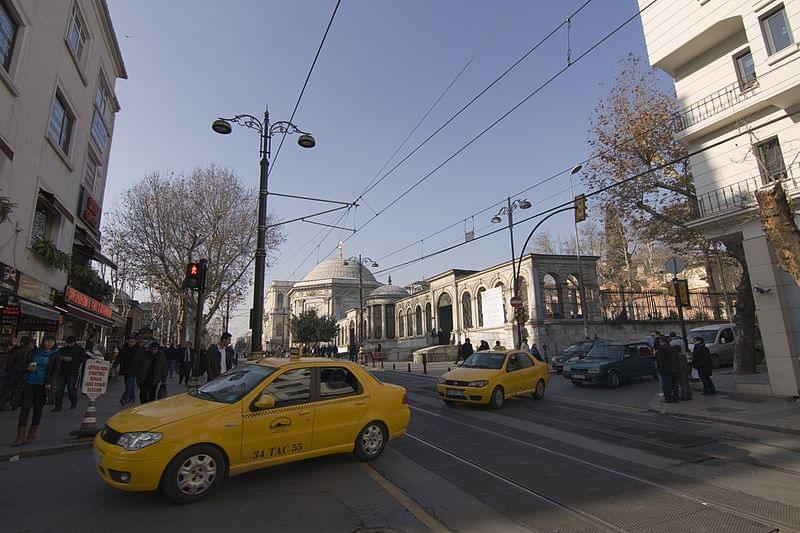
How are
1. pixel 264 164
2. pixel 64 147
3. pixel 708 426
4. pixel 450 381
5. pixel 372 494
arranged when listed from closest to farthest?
pixel 372 494 < pixel 708 426 < pixel 450 381 < pixel 264 164 < pixel 64 147

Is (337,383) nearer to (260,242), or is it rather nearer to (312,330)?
(260,242)

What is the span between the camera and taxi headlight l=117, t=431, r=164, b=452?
176 inches

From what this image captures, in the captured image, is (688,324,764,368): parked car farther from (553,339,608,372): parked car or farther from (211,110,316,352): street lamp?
(211,110,316,352): street lamp

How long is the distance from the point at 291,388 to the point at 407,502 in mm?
2020

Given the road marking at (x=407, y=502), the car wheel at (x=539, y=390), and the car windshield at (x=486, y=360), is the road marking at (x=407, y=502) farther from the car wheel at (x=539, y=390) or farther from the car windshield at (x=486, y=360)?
the car wheel at (x=539, y=390)

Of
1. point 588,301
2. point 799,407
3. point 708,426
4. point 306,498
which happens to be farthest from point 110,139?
point 588,301

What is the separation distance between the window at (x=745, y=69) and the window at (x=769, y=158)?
1879mm

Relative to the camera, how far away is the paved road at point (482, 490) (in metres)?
4.27

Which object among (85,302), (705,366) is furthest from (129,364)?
(705,366)

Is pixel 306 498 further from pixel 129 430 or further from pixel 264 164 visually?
pixel 264 164

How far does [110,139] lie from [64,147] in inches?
287

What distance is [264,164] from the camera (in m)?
13.7

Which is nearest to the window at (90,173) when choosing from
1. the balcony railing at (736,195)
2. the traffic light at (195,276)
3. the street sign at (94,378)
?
the traffic light at (195,276)

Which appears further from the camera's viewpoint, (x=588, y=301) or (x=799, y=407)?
(x=588, y=301)
